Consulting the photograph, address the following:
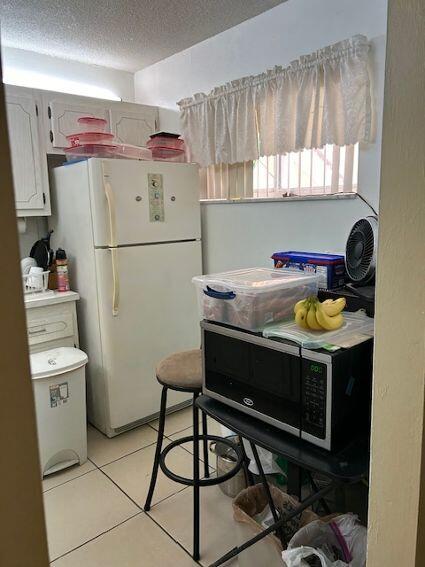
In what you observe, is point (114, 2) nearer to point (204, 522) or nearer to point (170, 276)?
point (170, 276)

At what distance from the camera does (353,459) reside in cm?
121

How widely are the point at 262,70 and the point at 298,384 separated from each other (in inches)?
74.3

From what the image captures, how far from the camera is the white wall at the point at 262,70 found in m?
1.98

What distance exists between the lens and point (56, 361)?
7.71 feet

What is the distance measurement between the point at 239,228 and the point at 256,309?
50.7 inches

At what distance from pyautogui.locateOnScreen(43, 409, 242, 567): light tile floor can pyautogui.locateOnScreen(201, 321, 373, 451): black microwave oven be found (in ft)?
2.57

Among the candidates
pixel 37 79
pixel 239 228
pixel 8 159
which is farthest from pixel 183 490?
pixel 37 79

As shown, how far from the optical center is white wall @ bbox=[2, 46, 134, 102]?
2811mm

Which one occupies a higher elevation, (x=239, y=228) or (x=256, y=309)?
(x=239, y=228)

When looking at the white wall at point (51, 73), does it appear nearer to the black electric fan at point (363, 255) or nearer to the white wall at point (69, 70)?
the white wall at point (69, 70)

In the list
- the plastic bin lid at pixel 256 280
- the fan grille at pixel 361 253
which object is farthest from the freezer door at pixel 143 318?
the fan grille at pixel 361 253

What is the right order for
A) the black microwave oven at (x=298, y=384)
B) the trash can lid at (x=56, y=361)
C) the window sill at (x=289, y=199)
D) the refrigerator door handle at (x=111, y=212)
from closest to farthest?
1. the black microwave oven at (x=298, y=384)
2. the window sill at (x=289, y=199)
3. the trash can lid at (x=56, y=361)
4. the refrigerator door handle at (x=111, y=212)

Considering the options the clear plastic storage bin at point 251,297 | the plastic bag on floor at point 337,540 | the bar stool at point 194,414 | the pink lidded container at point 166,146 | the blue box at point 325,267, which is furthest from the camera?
the pink lidded container at point 166,146

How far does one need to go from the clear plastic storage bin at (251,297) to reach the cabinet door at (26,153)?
1535mm
